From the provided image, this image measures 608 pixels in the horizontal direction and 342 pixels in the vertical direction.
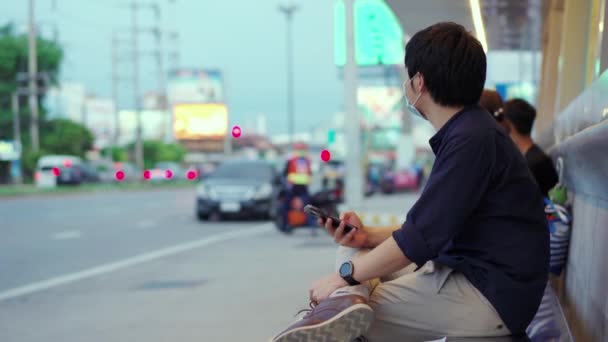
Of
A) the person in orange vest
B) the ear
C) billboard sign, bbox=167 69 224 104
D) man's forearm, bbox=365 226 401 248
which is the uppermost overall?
billboard sign, bbox=167 69 224 104

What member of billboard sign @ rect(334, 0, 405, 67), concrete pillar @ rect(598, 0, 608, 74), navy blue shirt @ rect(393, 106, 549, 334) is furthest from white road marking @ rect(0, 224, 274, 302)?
navy blue shirt @ rect(393, 106, 549, 334)

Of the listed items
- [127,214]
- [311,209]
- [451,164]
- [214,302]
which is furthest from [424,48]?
[127,214]

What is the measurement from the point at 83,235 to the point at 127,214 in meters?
7.62

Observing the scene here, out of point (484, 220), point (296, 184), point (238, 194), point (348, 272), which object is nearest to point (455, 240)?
point (484, 220)

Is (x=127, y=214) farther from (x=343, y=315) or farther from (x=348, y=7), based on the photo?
(x=343, y=315)

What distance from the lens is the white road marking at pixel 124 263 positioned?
9672mm

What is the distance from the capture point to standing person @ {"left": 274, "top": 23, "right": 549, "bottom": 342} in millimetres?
2814

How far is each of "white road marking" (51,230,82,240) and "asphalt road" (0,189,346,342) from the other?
19 millimetres

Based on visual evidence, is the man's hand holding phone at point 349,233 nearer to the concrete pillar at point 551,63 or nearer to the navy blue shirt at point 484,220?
the navy blue shirt at point 484,220

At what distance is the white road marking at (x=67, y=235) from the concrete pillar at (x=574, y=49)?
10.3 meters

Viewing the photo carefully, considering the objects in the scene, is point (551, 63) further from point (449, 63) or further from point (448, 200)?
point (448, 200)

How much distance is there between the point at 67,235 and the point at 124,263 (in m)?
5.32

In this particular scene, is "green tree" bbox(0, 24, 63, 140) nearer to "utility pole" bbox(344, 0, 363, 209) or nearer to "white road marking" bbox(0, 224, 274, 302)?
"white road marking" bbox(0, 224, 274, 302)

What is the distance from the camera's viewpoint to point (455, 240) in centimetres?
298
